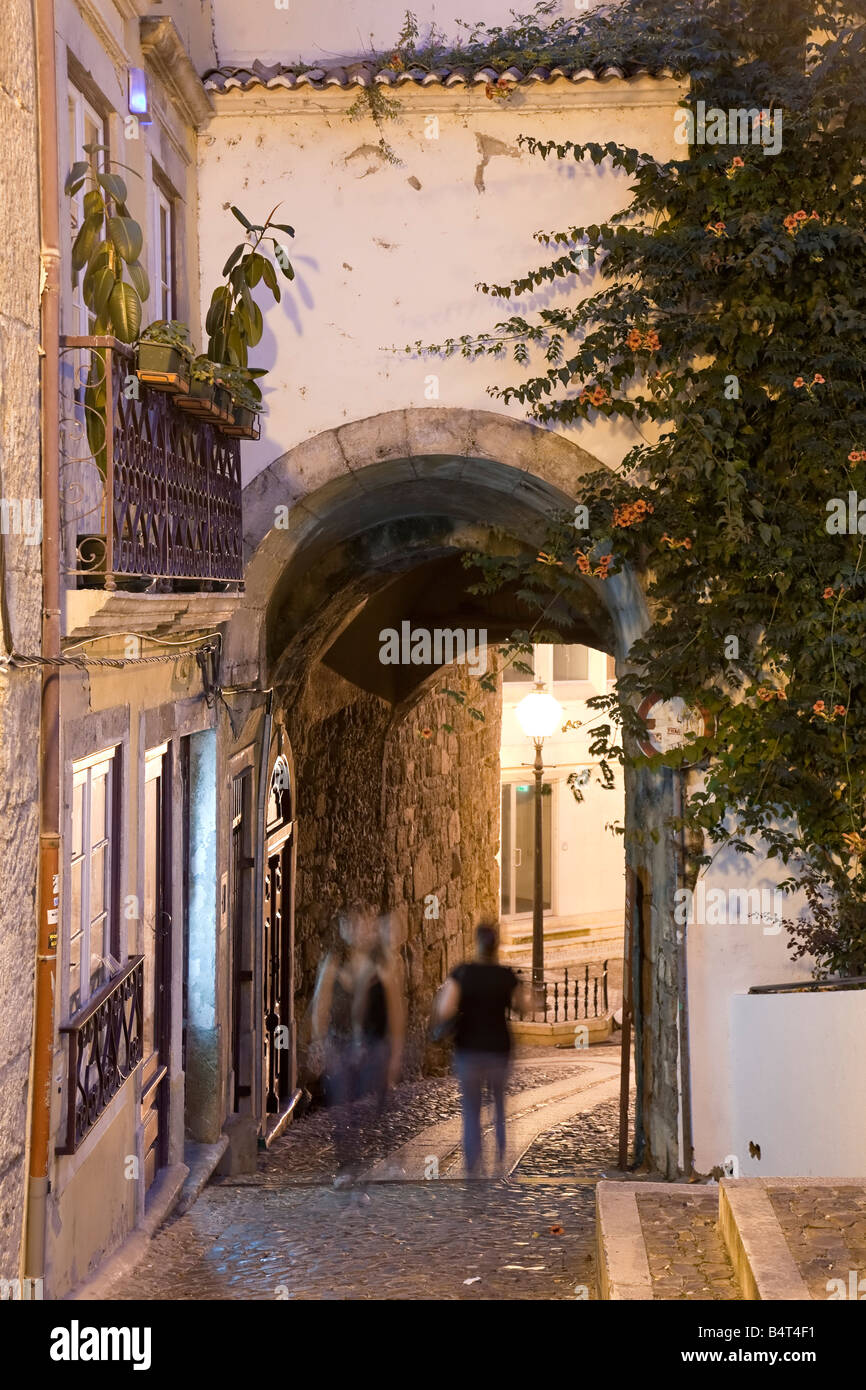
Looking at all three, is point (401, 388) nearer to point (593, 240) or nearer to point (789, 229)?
point (593, 240)

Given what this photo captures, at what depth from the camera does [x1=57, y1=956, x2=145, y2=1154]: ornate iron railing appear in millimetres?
4852

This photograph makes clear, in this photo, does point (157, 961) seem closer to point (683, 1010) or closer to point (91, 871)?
point (91, 871)

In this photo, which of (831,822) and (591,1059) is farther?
(591,1059)

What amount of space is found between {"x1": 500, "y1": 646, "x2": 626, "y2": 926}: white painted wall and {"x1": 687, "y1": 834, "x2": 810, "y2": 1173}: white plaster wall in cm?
1448

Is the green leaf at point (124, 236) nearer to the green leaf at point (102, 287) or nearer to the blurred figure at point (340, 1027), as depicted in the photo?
the green leaf at point (102, 287)

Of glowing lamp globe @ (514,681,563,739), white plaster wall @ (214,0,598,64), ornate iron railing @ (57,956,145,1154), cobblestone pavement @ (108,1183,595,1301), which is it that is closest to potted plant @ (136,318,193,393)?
ornate iron railing @ (57,956,145,1154)

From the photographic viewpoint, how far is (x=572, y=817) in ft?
74.5

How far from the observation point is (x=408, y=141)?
778 cm

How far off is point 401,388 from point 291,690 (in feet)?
9.88

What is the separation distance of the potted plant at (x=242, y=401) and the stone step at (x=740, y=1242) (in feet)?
11.9

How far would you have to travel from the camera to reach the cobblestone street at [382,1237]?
5.52 m

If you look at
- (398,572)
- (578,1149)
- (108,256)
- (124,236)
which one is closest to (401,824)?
(398,572)

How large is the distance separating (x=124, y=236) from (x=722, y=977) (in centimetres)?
478
